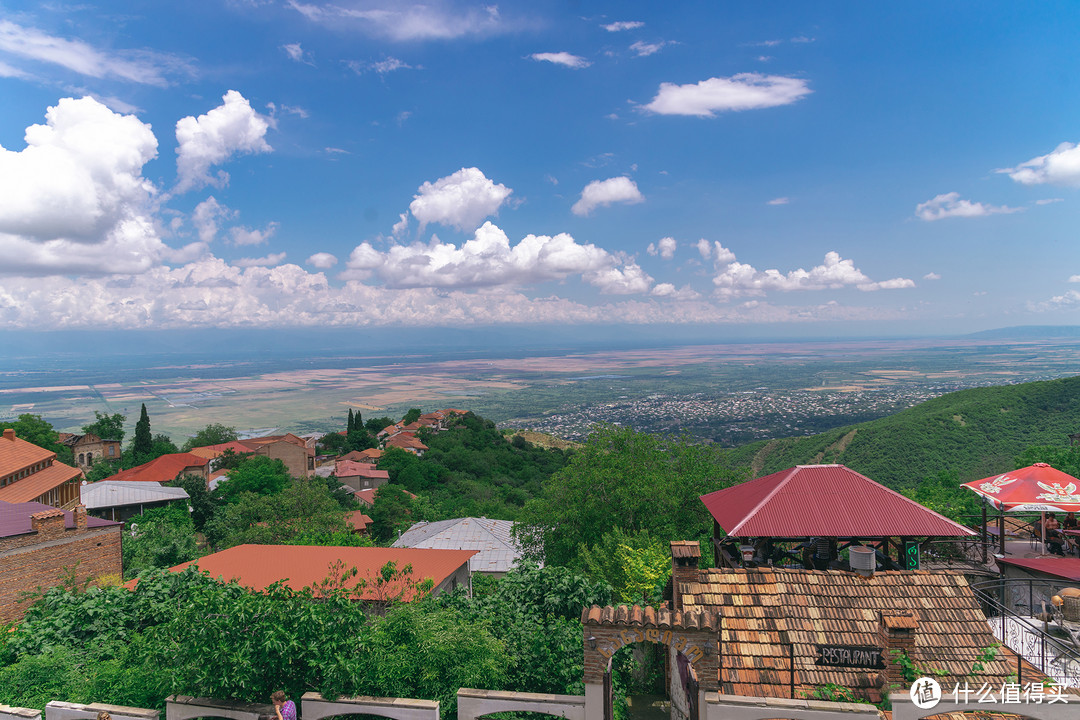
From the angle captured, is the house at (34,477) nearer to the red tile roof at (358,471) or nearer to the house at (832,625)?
the red tile roof at (358,471)

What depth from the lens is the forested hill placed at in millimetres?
50000

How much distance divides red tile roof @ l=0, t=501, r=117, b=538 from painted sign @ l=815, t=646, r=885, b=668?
65.9 ft

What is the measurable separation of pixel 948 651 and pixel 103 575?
22.1 metres

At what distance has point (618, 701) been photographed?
912cm

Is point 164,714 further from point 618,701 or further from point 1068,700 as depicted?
point 1068,700

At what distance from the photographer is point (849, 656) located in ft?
26.6

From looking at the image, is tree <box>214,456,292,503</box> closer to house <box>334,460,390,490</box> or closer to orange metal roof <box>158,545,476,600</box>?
house <box>334,460,390,490</box>

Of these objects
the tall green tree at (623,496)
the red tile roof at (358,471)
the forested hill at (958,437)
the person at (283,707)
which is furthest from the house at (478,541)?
the forested hill at (958,437)

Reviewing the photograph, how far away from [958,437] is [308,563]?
196 ft

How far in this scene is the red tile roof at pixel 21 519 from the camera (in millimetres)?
16266

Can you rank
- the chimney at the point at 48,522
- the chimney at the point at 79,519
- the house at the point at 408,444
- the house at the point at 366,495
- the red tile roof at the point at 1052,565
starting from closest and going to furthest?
1. the red tile roof at the point at 1052,565
2. the chimney at the point at 48,522
3. the chimney at the point at 79,519
4. the house at the point at 366,495
5. the house at the point at 408,444

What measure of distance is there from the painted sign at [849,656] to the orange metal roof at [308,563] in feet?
34.7

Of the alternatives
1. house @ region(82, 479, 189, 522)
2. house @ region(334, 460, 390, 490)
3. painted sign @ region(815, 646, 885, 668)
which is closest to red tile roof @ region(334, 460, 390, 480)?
house @ region(334, 460, 390, 490)

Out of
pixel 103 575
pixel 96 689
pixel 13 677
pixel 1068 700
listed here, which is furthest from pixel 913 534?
pixel 103 575
